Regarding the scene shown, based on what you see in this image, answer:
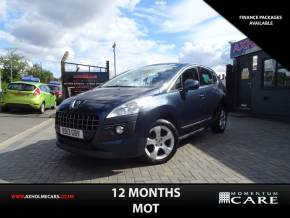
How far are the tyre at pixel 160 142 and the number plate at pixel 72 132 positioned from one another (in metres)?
0.99

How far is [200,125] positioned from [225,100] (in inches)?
66.4

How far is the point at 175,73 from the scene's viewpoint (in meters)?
5.39

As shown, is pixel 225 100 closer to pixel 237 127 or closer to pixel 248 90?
pixel 237 127

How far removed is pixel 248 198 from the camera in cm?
319

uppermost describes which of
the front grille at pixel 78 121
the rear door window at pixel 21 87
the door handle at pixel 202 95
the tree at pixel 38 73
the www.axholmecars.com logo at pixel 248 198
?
the tree at pixel 38 73

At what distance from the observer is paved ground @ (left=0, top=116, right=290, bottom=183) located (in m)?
4.16

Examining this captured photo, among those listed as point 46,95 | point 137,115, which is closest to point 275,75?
point 137,115

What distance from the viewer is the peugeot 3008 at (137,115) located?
419cm

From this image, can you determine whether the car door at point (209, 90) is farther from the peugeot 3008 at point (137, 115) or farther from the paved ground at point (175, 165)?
the paved ground at point (175, 165)

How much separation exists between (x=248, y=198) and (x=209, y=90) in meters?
3.50

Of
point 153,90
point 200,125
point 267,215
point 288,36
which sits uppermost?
point 288,36

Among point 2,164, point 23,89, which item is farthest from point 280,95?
point 23,89

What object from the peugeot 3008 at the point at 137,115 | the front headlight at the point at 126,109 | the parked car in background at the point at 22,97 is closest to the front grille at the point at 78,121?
the peugeot 3008 at the point at 137,115

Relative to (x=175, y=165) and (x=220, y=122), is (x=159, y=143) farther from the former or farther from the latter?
(x=220, y=122)
